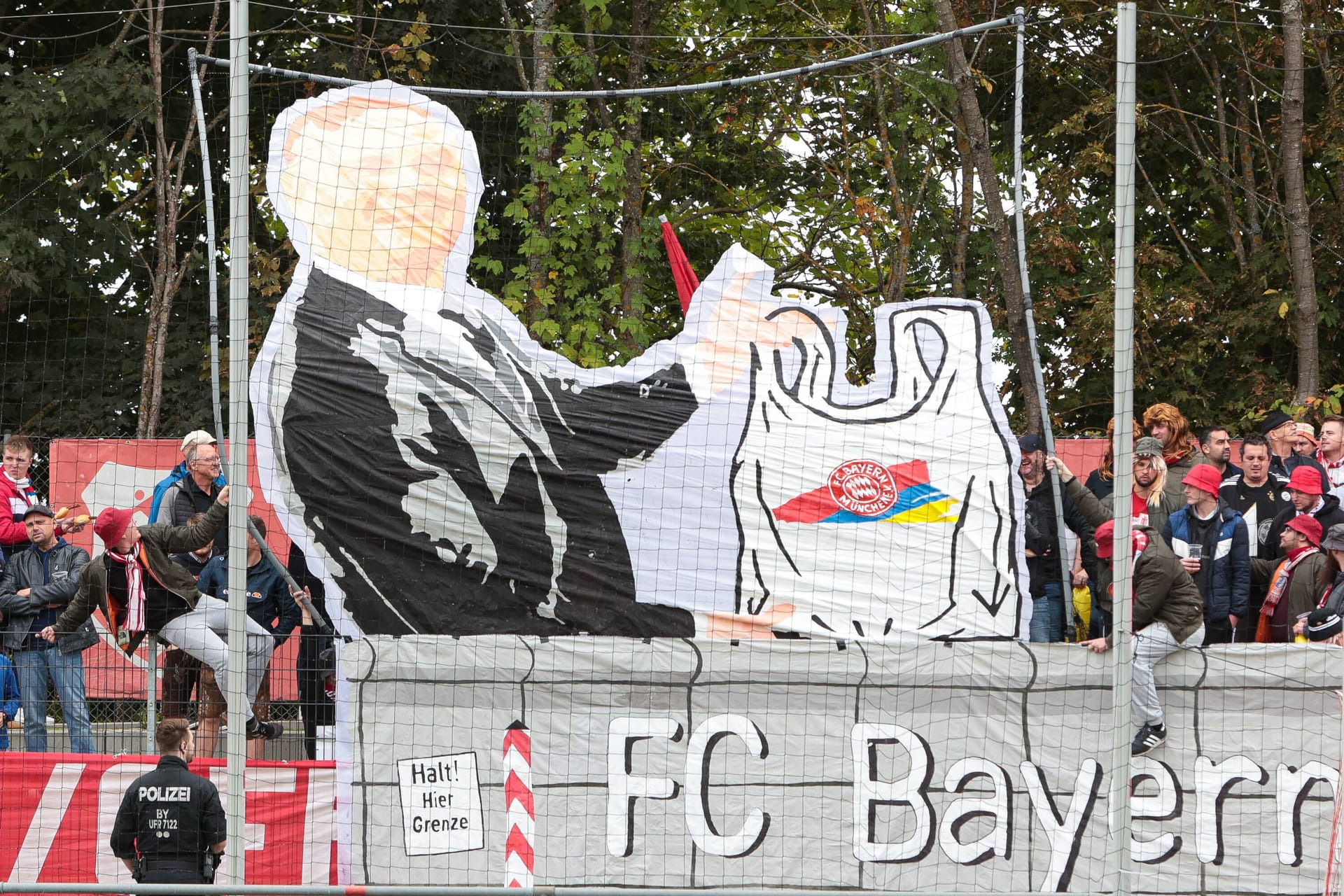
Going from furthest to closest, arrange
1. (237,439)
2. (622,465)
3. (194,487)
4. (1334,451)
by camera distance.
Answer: (1334,451)
(194,487)
(622,465)
(237,439)

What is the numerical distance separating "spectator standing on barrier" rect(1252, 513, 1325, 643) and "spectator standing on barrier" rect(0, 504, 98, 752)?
6.38 meters

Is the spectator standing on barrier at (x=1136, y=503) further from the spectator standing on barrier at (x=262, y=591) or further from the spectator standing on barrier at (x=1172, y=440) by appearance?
the spectator standing on barrier at (x=262, y=591)

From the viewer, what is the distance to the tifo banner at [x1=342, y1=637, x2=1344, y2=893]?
6.91 metres

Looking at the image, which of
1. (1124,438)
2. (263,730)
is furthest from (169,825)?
(1124,438)

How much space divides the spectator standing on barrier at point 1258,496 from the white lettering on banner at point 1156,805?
6.11 feet

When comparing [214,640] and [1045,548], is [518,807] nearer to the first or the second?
[214,640]

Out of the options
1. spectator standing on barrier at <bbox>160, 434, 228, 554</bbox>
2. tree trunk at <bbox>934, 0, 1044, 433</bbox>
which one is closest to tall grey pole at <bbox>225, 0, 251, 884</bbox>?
spectator standing on barrier at <bbox>160, 434, 228, 554</bbox>

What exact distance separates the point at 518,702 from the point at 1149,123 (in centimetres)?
1132

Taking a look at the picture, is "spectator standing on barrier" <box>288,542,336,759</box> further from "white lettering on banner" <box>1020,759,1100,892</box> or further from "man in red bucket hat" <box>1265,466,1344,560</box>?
"man in red bucket hat" <box>1265,466,1344,560</box>

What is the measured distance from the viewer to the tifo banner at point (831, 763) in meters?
6.91

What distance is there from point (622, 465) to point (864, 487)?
49.4 inches

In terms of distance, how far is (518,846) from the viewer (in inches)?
270

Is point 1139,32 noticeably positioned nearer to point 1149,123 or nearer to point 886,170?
point 1149,123

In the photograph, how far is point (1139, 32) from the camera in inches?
599
